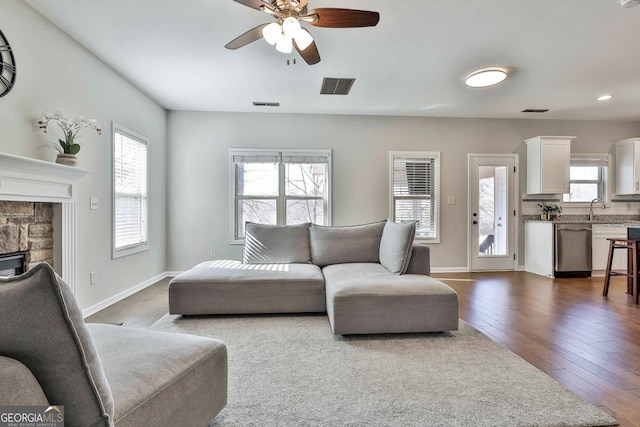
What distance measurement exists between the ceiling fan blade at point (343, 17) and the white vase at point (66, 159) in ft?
7.60

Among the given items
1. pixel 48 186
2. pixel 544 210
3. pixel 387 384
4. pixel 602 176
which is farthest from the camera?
pixel 602 176

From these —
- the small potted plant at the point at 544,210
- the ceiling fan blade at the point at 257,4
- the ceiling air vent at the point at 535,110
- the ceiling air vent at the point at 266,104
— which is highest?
the ceiling air vent at the point at 535,110

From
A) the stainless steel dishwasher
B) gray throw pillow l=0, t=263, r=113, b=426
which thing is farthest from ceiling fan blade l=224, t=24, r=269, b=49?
the stainless steel dishwasher

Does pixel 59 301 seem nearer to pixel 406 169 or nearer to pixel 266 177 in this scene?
pixel 266 177

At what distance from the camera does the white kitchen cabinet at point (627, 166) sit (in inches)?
215

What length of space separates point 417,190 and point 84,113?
4654mm

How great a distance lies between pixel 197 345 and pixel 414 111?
16.0 ft

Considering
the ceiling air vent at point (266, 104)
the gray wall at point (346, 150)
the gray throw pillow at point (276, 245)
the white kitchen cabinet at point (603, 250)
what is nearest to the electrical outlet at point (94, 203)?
the gray throw pillow at point (276, 245)

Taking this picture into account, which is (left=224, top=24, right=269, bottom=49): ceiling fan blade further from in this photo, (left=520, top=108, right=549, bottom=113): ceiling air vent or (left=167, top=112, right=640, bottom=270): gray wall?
(left=520, top=108, right=549, bottom=113): ceiling air vent

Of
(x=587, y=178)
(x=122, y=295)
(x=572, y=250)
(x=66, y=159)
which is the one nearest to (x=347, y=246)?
(x=122, y=295)

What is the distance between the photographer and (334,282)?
2965 millimetres

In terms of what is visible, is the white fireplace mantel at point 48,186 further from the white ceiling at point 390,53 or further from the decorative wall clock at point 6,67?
the white ceiling at point 390,53

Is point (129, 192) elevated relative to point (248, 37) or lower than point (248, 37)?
lower

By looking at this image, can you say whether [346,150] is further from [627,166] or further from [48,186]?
[627,166]
